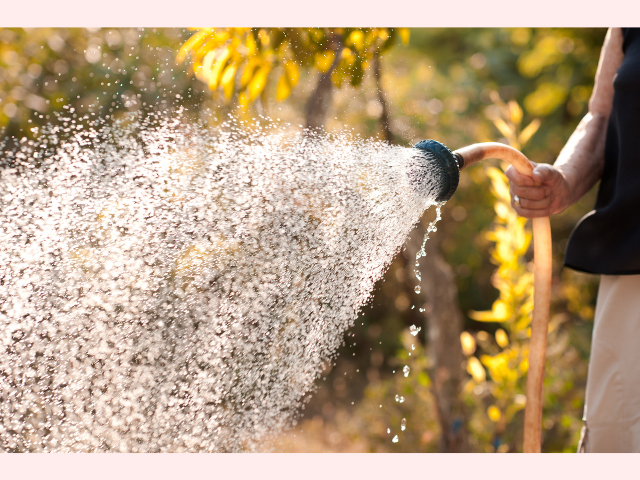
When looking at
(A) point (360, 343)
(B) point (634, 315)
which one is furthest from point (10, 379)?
(A) point (360, 343)

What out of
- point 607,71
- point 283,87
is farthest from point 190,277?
point 607,71

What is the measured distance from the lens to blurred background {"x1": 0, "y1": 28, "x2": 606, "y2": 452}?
1826mm

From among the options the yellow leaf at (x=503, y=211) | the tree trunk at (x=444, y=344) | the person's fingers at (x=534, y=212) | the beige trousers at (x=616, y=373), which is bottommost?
the tree trunk at (x=444, y=344)

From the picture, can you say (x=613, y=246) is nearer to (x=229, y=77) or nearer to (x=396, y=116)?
(x=229, y=77)

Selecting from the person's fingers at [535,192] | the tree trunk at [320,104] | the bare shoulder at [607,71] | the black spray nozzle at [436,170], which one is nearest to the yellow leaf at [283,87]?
the tree trunk at [320,104]

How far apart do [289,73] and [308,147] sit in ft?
0.93

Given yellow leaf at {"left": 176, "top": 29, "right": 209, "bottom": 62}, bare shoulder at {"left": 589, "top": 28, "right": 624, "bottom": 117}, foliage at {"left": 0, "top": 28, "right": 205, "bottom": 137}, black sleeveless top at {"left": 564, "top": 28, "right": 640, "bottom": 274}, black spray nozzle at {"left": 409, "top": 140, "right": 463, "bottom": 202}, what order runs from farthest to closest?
foliage at {"left": 0, "top": 28, "right": 205, "bottom": 137}
yellow leaf at {"left": 176, "top": 29, "right": 209, "bottom": 62}
bare shoulder at {"left": 589, "top": 28, "right": 624, "bottom": 117}
black sleeveless top at {"left": 564, "top": 28, "right": 640, "bottom": 274}
black spray nozzle at {"left": 409, "top": 140, "right": 463, "bottom": 202}

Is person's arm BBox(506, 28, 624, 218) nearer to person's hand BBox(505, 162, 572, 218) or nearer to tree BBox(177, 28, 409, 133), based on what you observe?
person's hand BBox(505, 162, 572, 218)

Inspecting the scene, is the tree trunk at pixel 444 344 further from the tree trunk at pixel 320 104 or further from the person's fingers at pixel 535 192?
the person's fingers at pixel 535 192

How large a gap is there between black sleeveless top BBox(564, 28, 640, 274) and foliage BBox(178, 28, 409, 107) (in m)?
0.79

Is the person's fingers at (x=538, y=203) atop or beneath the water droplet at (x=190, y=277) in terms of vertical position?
atop

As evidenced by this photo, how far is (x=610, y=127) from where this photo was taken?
1420mm

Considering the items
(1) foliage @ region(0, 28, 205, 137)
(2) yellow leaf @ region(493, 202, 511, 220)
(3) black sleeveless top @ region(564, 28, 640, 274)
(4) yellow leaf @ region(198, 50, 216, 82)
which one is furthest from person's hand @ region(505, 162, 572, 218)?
(1) foliage @ region(0, 28, 205, 137)

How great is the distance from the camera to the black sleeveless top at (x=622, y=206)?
1230 mm
